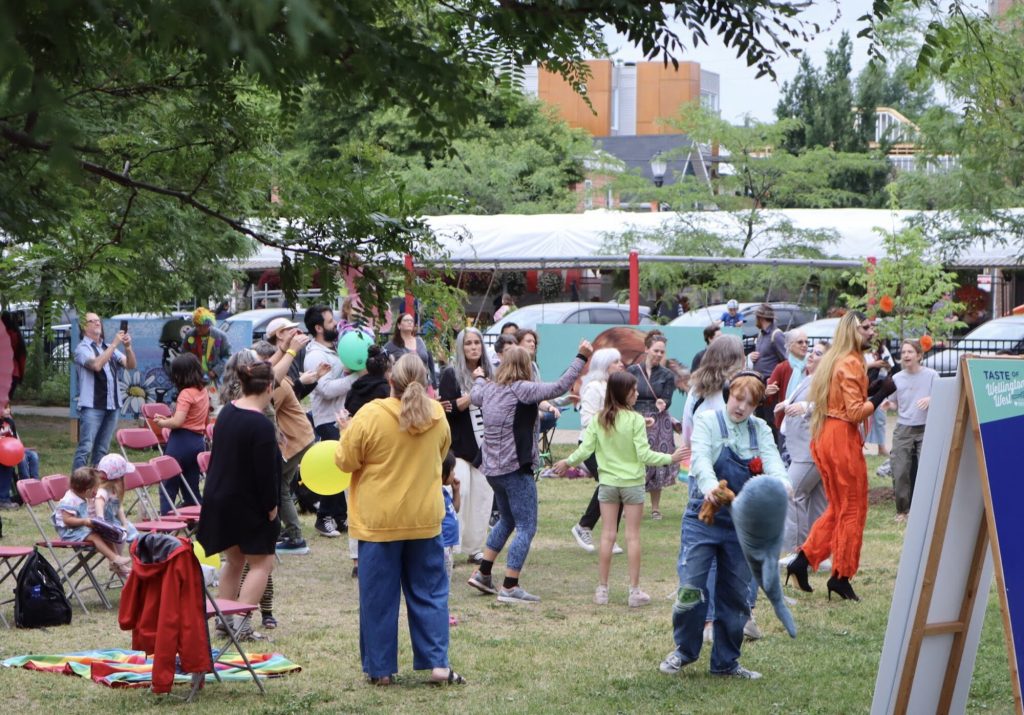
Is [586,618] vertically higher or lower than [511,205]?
lower

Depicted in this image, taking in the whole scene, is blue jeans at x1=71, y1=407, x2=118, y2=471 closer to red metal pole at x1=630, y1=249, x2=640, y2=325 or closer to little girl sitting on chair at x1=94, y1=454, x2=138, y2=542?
little girl sitting on chair at x1=94, y1=454, x2=138, y2=542

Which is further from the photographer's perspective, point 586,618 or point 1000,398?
point 586,618

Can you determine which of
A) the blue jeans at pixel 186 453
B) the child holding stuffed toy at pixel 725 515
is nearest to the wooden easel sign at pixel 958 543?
the child holding stuffed toy at pixel 725 515

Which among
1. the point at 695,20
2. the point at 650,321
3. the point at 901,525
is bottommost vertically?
the point at 901,525

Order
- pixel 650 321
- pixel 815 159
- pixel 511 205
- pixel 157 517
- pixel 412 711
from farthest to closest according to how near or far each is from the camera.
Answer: pixel 511 205
pixel 815 159
pixel 650 321
pixel 157 517
pixel 412 711

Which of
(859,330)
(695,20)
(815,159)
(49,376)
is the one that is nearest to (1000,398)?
(695,20)

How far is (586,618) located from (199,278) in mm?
11994

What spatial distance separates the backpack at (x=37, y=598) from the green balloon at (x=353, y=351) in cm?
291

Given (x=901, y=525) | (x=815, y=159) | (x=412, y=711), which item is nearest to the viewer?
(x=412, y=711)

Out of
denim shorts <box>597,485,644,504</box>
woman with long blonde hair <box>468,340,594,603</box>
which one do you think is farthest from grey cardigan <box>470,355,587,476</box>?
denim shorts <box>597,485,644,504</box>

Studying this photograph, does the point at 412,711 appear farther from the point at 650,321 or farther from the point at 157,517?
the point at 650,321

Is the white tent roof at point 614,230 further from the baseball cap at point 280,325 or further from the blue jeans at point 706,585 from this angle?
the blue jeans at point 706,585

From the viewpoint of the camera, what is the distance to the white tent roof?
25.2m

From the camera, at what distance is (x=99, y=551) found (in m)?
9.21
